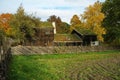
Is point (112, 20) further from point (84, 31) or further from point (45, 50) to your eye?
point (45, 50)

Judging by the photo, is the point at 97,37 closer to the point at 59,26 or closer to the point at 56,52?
the point at 56,52

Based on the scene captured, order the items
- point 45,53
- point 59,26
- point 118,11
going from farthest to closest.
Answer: point 59,26 → point 118,11 → point 45,53

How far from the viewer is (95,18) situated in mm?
74188

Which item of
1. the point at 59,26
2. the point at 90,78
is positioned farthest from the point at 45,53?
the point at 59,26

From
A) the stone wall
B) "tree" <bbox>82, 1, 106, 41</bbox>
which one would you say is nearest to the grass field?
the stone wall

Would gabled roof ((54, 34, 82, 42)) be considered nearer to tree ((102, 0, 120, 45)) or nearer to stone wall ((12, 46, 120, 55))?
tree ((102, 0, 120, 45))

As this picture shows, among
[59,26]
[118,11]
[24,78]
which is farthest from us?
[59,26]

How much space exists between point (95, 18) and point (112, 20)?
4375mm

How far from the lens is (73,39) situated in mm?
77438

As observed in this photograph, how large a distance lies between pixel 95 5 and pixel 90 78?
5902cm

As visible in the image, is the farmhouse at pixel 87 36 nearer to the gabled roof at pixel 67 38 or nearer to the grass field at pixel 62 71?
the gabled roof at pixel 67 38

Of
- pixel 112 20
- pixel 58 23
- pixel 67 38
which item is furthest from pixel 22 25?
pixel 58 23

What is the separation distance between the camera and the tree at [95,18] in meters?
73.7

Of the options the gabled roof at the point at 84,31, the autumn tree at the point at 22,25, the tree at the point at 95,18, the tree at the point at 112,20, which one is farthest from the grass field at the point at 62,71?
the gabled roof at the point at 84,31
